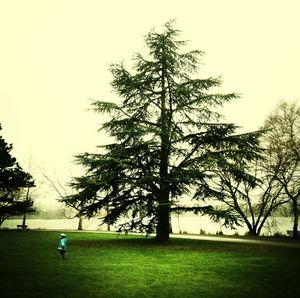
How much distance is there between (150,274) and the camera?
11.0 m

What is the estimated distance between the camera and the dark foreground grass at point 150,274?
8.60 m

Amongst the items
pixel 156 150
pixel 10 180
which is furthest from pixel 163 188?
pixel 10 180

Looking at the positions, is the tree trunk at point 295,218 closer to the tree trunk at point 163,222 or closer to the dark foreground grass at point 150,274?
the tree trunk at point 163,222

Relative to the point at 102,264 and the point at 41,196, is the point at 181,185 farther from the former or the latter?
the point at 41,196

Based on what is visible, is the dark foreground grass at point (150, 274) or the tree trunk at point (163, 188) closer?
the dark foreground grass at point (150, 274)

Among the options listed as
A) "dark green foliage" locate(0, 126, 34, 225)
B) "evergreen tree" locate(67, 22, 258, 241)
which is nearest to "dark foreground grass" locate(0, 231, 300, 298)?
"evergreen tree" locate(67, 22, 258, 241)

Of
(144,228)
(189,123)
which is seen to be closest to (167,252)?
(144,228)

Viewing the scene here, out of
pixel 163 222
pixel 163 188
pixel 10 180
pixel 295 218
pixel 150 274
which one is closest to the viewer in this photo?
pixel 150 274

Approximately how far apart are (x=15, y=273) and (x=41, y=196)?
49.5m

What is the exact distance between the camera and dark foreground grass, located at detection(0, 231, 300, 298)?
8602 mm

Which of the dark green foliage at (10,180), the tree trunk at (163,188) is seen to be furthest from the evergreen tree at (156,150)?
the dark green foliage at (10,180)

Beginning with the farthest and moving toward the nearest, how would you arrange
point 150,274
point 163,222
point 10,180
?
point 10,180
point 163,222
point 150,274

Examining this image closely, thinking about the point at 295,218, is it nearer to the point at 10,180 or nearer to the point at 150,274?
the point at 150,274

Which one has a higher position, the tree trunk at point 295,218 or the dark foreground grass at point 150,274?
the tree trunk at point 295,218
